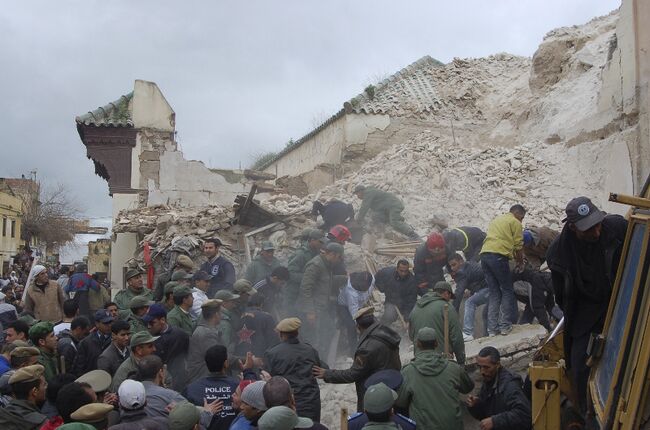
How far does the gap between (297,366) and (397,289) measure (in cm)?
325

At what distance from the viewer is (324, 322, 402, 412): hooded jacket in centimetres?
543

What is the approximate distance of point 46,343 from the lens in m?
5.92

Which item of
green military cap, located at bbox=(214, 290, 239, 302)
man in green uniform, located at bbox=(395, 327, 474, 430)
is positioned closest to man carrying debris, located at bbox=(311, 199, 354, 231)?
green military cap, located at bbox=(214, 290, 239, 302)

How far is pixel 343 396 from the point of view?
7.73 meters

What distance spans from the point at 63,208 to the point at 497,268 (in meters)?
45.8

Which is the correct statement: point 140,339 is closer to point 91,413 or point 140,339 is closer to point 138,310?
point 91,413

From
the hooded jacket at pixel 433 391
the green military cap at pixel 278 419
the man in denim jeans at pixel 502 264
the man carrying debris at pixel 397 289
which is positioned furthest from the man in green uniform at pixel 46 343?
the man in denim jeans at pixel 502 264

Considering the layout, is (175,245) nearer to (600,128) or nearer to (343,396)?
(343,396)

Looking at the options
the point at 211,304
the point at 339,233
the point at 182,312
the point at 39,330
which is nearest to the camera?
the point at 39,330

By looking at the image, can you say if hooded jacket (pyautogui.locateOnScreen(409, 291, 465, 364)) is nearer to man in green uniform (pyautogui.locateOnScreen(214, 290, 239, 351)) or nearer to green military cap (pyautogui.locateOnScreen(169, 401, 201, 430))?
man in green uniform (pyautogui.locateOnScreen(214, 290, 239, 351))

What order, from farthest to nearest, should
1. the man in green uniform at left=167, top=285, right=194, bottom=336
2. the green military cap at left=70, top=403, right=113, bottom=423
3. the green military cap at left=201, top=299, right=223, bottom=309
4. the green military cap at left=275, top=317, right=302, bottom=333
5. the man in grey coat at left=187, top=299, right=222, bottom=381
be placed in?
the man in green uniform at left=167, top=285, right=194, bottom=336 < the green military cap at left=201, top=299, right=223, bottom=309 < the man in grey coat at left=187, top=299, right=222, bottom=381 < the green military cap at left=275, top=317, right=302, bottom=333 < the green military cap at left=70, top=403, right=113, bottom=423

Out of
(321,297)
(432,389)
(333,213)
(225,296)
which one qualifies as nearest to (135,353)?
(225,296)

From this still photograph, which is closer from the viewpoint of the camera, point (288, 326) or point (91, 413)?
point (91, 413)

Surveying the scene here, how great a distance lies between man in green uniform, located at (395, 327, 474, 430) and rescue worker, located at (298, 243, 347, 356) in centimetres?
367
